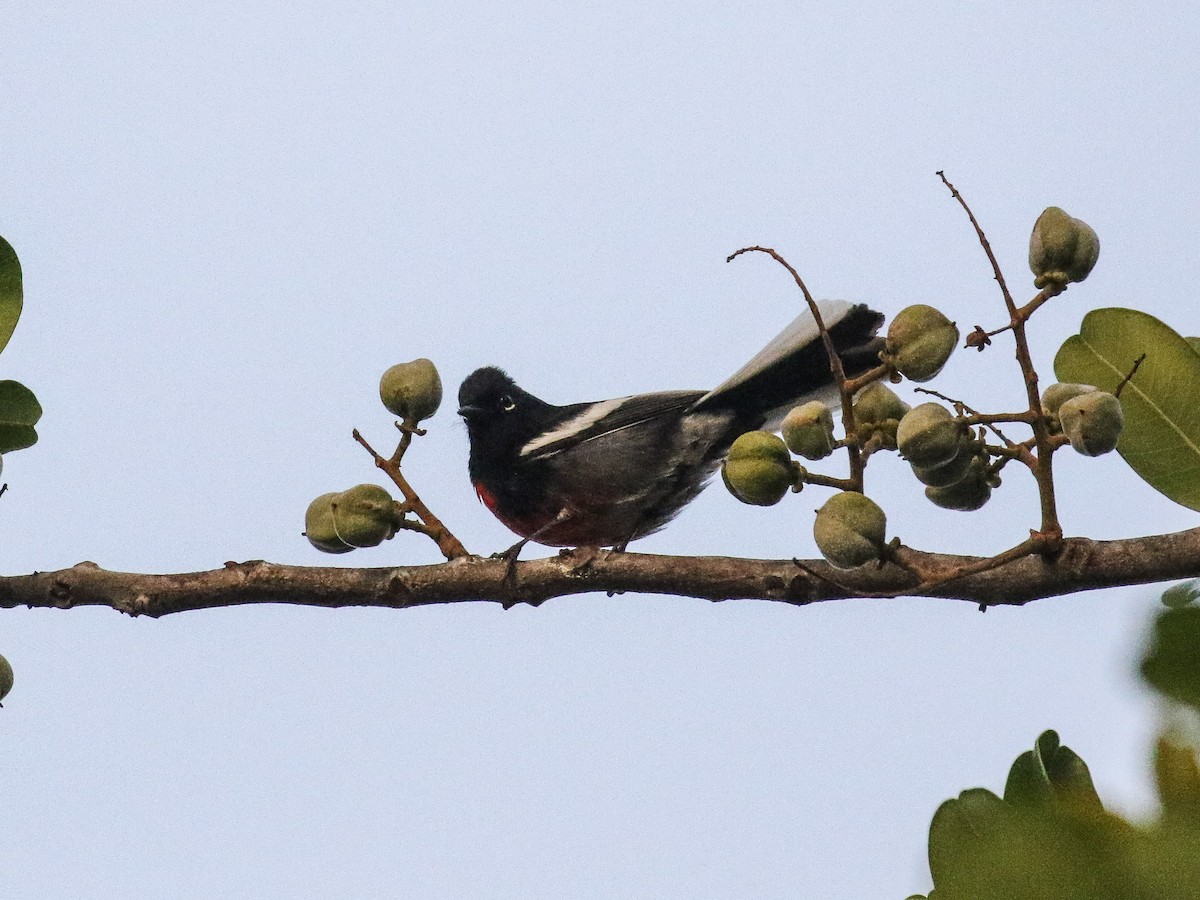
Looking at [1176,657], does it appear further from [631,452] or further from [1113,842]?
[631,452]

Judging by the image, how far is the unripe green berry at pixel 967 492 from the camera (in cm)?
317

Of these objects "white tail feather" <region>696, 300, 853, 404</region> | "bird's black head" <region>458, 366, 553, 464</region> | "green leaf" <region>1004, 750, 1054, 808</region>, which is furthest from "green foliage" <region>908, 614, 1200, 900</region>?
"bird's black head" <region>458, 366, 553, 464</region>

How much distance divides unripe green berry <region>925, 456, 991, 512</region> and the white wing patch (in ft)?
10.5

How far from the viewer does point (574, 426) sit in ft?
21.6

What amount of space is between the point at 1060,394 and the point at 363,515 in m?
1.88

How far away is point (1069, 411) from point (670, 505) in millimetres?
3298

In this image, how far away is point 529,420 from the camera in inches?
274

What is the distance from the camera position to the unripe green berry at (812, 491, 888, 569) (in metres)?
2.86

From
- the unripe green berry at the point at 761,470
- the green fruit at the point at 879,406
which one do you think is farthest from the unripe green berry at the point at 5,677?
the green fruit at the point at 879,406

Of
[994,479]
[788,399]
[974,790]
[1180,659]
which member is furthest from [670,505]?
[1180,659]

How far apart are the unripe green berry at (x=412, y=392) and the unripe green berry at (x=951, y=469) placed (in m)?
1.66

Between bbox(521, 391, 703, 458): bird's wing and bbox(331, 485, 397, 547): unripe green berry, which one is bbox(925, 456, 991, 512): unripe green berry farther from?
bbox(521, 391, 703, 458): bird's wing

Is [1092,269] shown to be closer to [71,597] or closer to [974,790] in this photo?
[974,790]

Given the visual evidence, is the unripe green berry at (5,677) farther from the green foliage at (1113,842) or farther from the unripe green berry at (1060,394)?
the green foliage at (1113,842)
